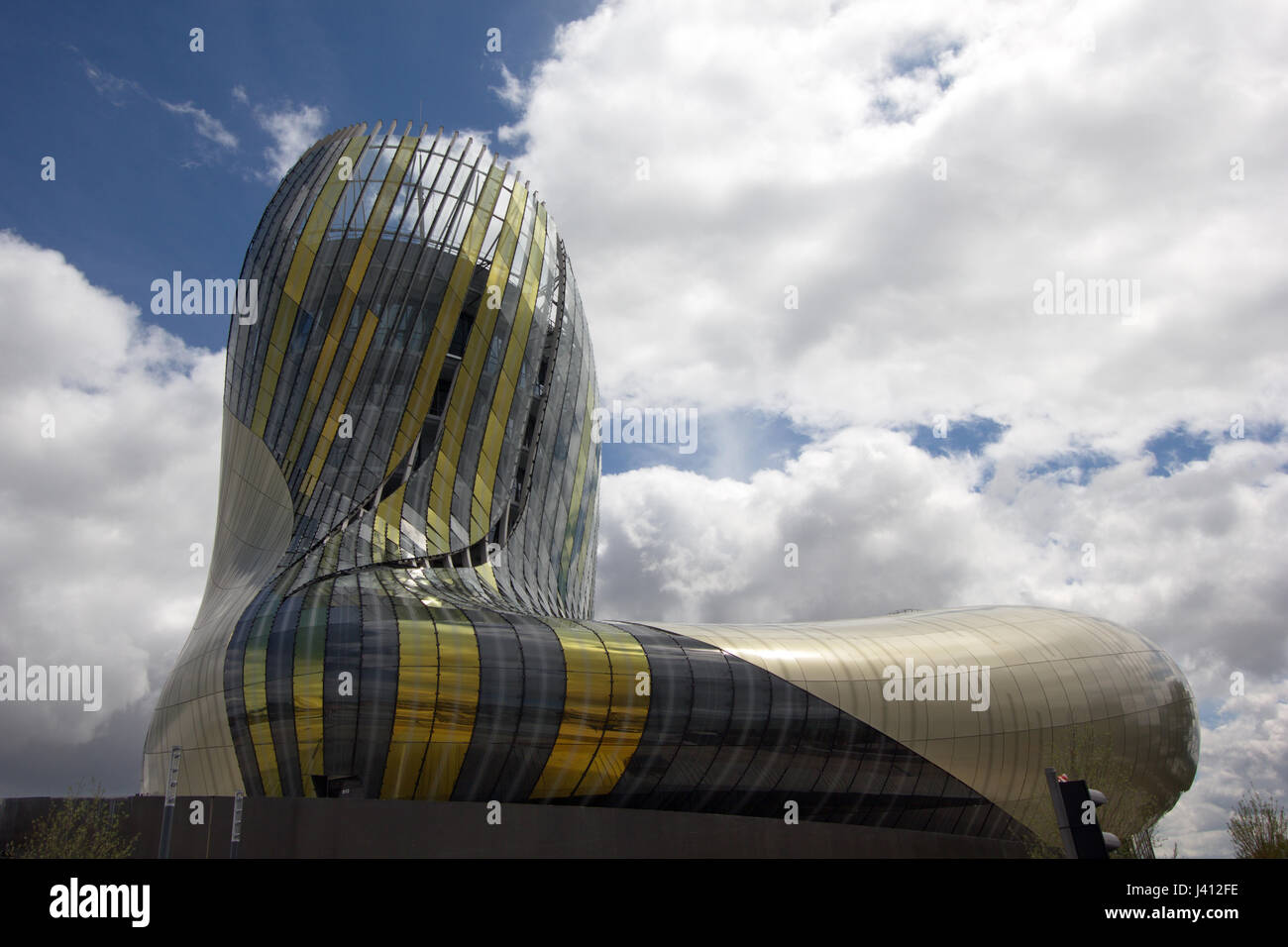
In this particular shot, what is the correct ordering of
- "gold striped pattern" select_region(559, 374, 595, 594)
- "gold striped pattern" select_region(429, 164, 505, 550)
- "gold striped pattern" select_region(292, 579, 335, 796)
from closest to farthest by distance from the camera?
"gold striped pattern" select_region(292, 579, 335, 796) → "gold striped pattern" select_region(429, 164, 505, 550) → "gold striped pattern" select_region(559, 374, 595, 594)

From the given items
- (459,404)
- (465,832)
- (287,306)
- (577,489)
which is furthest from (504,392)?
(465,832)

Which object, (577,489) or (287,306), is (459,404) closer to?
(287,306)

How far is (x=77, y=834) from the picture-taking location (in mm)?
18344

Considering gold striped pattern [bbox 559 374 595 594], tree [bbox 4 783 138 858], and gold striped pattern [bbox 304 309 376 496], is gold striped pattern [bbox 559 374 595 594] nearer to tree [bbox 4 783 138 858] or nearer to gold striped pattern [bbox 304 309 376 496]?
gold striped pattern [bbox 304 309 376 496]

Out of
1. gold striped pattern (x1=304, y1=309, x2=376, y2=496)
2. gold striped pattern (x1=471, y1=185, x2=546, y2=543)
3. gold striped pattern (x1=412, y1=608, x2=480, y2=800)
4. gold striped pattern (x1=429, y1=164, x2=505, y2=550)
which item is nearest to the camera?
gold striped pattern (x1=412, y1=608, x2=480, y2=800)

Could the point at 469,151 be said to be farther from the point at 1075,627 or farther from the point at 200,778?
the point at 1075,627

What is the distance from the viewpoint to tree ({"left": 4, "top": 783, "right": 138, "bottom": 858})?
18.2 metres

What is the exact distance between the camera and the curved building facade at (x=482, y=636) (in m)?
22.5

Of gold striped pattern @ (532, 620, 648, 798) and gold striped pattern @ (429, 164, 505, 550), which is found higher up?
gold striped pattern @ (429, 164, 505, 550)

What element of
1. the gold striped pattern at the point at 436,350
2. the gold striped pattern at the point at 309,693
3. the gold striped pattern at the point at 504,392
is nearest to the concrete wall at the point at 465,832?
the gold striped pattern at the point at 309,693

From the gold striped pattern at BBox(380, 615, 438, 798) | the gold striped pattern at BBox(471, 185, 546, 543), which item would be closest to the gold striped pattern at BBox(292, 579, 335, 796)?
the gold striped pattern at BBox(380, 615, 438, 798)

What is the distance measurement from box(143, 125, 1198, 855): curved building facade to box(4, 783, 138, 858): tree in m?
3.70

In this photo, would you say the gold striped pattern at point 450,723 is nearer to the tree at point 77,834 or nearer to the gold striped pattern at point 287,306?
the tree at point 77,834
